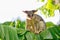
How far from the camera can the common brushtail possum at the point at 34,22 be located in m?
1.23

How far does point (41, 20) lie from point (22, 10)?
17 cm

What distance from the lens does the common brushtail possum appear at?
1226 mm

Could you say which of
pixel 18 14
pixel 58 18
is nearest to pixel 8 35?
pixel 18 14

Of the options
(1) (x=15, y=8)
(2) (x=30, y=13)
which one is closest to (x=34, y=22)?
(2) (x=30, y=13)

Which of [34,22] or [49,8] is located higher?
[49,8]

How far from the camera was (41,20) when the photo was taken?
124 centimetres

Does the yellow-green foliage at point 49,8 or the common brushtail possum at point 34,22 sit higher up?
the yellow-green foliage at point 49,8

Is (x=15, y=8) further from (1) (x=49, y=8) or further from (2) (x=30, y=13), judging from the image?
(1) (x=49, y=8)

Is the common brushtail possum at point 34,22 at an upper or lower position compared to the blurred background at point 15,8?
lower

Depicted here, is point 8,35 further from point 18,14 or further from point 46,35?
point 46,35

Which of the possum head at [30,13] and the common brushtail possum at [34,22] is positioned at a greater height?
the possum head at [30,13]

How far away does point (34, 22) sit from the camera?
1.24 m

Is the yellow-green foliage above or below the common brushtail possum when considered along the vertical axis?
above

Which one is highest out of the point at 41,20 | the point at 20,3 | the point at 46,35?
the point at 20,3
